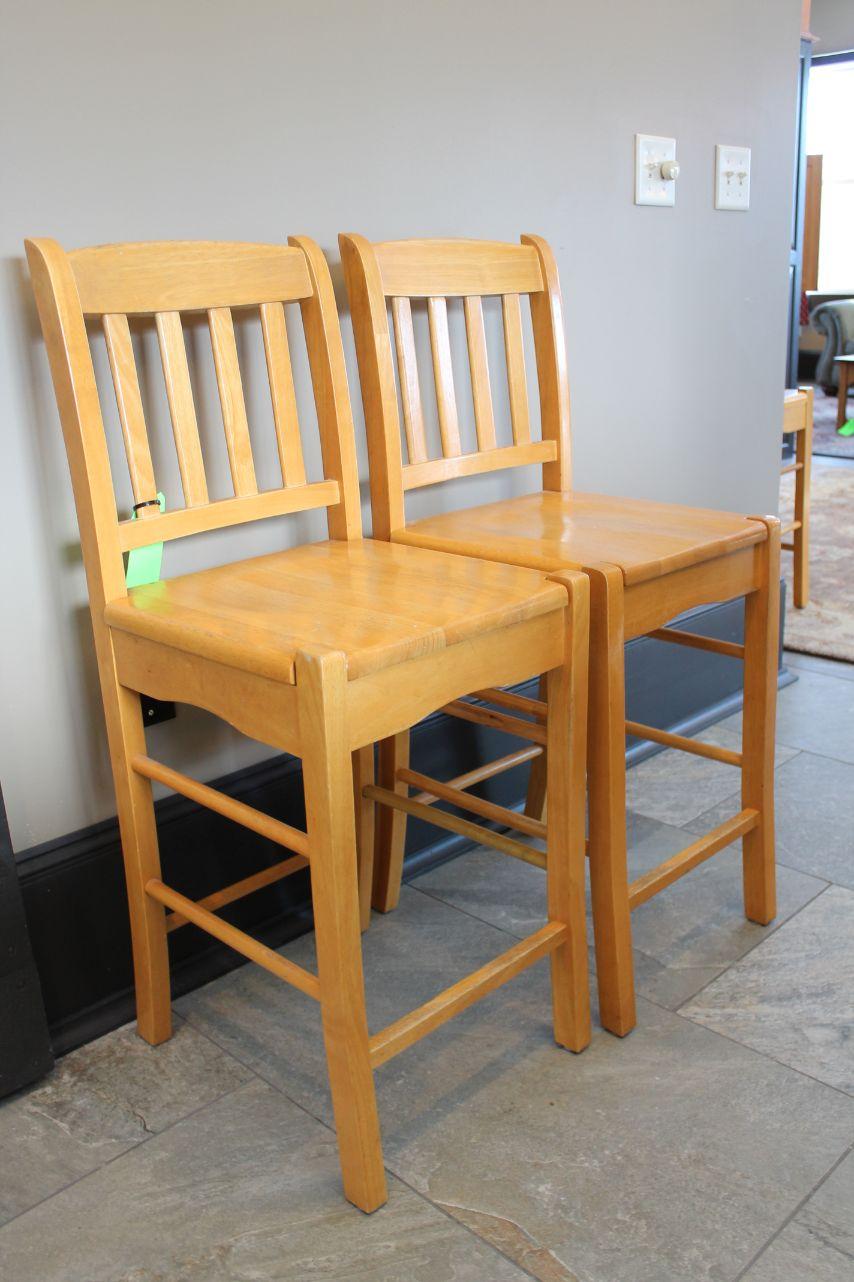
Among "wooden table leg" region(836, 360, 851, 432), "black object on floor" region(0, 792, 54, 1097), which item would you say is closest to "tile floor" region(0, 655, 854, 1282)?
"black object on floor" region(0, 792, 54, 1097)

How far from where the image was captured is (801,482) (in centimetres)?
275

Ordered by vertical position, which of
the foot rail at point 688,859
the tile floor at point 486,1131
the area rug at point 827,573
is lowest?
the area rug at point 827,573

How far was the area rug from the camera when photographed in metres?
2.60

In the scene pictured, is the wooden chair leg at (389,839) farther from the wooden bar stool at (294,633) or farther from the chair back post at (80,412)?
the chair back post at (80,412)

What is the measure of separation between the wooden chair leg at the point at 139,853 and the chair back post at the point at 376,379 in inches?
16.5

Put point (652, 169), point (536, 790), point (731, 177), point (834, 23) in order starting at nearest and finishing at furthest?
point (536, 790)
point (652, 169)
point (731, 177)
point (834, 23)

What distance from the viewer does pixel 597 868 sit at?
1305 millimetres

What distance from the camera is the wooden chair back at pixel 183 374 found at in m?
1.10

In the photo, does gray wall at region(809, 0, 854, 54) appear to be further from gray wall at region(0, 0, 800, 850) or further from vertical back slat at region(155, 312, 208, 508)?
vertical back slat at region(155, 312, 208, 508)

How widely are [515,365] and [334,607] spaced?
0.60 m

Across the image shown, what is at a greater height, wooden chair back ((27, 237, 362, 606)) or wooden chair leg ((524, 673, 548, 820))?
wooden chair back ((27, 237, 362, 606))

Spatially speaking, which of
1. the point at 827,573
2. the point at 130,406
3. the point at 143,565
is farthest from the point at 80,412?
the point at 827,573

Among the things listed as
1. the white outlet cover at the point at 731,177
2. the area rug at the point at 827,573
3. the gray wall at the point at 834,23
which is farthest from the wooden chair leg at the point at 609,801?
the gray wall at the point at 834,23

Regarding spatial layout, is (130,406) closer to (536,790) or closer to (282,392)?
(282,392)
